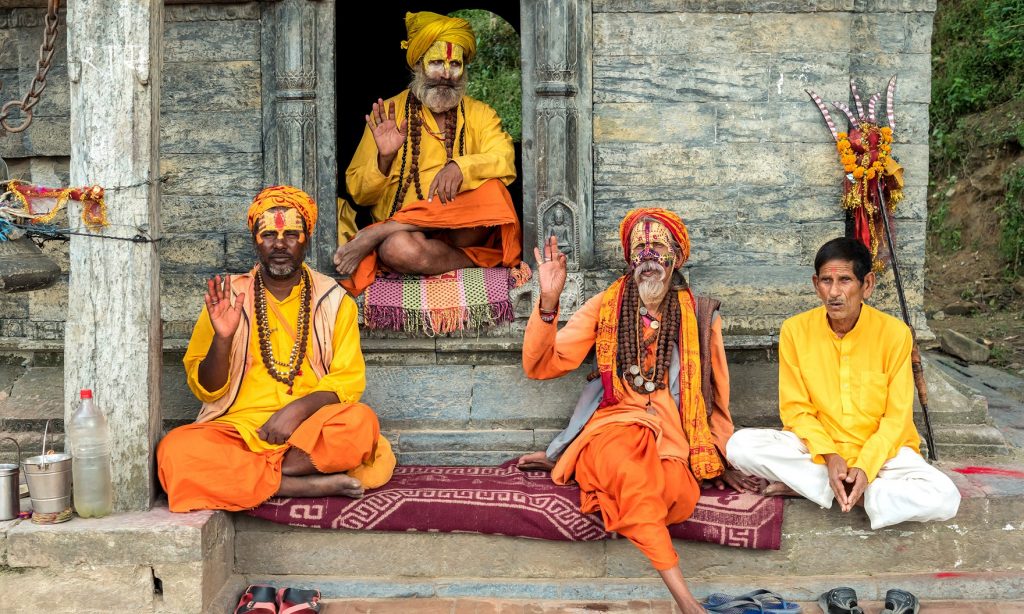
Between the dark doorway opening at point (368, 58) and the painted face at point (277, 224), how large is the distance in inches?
139

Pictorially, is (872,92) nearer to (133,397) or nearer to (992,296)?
(133,397)

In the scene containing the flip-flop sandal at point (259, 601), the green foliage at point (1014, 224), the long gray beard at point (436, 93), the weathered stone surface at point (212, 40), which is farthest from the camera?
the green foliage at point (1014, 224)

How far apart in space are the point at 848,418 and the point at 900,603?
0.81 metres

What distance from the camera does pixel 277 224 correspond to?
4.93 metres

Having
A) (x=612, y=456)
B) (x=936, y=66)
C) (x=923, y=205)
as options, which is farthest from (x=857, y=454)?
(x=936, y=66)

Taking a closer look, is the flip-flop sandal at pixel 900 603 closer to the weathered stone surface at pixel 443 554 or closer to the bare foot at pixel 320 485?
the weathered stone surface at pixel 443 554

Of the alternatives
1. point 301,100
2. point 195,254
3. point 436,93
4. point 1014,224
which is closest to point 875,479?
point 436,93

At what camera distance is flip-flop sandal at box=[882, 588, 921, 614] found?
4426 mm

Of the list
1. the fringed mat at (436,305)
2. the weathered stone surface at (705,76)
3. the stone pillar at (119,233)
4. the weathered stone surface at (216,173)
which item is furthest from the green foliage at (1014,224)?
the stone pillar at (119,233)

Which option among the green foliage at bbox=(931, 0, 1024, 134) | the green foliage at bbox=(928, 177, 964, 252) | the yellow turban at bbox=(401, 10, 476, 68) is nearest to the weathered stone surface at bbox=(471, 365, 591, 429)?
the yellow turban at bbox=(401, 10, 476, 68)

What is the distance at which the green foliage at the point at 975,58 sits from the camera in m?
11.8

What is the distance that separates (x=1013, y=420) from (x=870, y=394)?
240 cm

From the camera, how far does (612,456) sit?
4566mm

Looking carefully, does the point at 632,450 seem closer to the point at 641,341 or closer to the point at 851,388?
the point at 641,341
